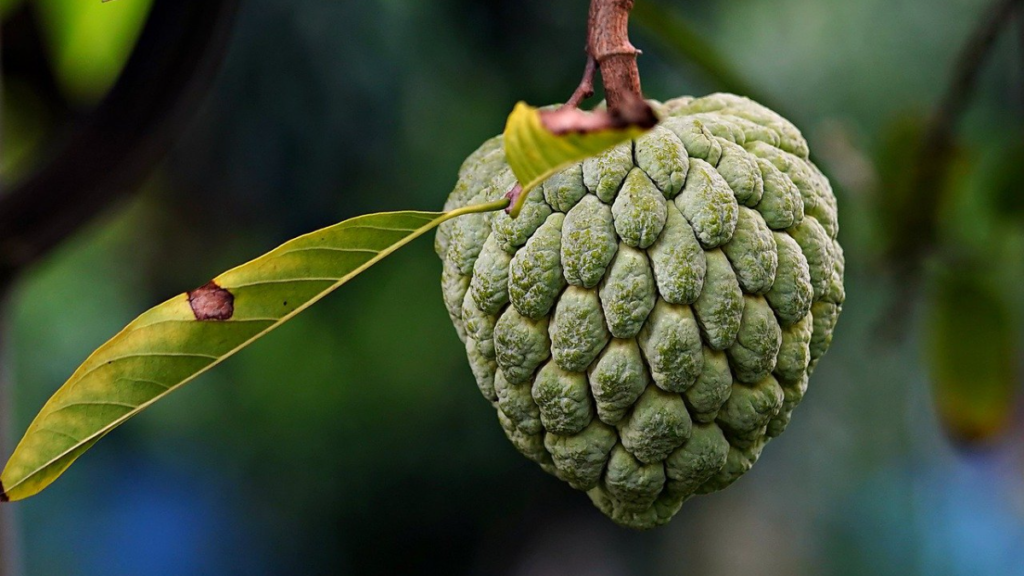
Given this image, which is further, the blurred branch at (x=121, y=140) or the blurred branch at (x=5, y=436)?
the blurred branch at (x=5, y=436)

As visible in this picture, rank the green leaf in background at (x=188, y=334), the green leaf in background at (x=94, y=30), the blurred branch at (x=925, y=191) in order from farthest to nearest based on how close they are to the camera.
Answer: the blurred branch at (x=925, y=191) < the green leaf in background at (x=94, y=30) < the green leaf in background at (x=188, y=334)

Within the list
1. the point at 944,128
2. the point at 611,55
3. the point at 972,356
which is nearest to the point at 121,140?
the point at 611,55

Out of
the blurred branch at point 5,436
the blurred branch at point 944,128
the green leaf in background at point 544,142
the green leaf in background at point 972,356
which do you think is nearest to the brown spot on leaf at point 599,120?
the green leaf in background at point 544,142

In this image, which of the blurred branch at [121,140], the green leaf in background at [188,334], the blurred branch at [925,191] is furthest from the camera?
the blurred branch at [925,191]

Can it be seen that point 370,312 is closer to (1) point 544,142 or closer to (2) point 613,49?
(2) point 613,49

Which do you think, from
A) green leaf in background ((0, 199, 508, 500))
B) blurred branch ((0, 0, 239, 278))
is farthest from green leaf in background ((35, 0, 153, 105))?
green leaf in background ((0, 199, 508, 500))

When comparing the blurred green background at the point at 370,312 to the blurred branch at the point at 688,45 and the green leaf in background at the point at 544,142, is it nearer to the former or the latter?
the blurred branch at the point at 688,45
